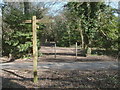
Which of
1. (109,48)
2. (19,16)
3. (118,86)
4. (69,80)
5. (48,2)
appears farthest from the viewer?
(48,2)

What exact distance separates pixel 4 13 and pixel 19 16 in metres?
1.04

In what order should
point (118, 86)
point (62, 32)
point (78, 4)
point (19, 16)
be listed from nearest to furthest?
point (118, 86) < point (19, 16) < point (78, 4) < point (62, 32)

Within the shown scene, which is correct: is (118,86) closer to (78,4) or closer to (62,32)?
(78,4)

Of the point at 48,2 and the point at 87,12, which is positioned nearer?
the point at 87,12

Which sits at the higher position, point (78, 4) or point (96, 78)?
point (78, 4)

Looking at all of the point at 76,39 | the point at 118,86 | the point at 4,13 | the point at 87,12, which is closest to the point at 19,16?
the point at 4,13

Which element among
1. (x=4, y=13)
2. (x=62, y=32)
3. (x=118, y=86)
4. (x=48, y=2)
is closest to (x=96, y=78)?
(x=118, y=86)

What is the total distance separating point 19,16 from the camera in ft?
27.6

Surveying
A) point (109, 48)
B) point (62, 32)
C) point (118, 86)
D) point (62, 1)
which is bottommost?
point (118, 86)

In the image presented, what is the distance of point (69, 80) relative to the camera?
433cm

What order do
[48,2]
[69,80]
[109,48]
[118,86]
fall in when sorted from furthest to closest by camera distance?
[48,2] → [109,48] → [69,80] → [118,86]

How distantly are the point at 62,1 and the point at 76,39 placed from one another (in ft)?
25.4

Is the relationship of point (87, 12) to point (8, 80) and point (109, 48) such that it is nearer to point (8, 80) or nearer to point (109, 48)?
point (109, 48)

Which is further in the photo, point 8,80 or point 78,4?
point 78,4
